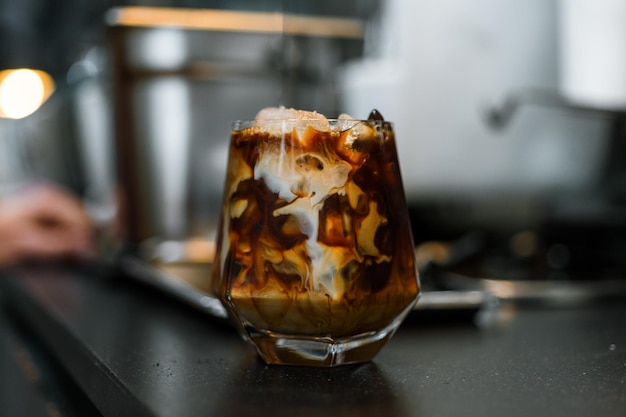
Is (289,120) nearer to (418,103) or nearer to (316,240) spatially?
(316,240)

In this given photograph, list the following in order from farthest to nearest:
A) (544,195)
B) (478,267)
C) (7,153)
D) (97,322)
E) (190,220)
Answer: (7,153), (544,195), (190,220), (478,267), (97,322)

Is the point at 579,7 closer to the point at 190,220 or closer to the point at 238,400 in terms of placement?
the point at 190,220

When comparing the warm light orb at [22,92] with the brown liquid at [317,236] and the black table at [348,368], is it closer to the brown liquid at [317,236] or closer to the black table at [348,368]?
the black table at [348,368]

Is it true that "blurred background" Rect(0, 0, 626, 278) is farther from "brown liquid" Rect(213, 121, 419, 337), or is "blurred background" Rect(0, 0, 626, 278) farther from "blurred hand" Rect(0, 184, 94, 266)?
"brown liquid" Rect(213, 121, 419, 337)

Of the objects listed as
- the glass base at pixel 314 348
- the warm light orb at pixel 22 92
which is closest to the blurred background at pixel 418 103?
the glass base at pixel 314 348

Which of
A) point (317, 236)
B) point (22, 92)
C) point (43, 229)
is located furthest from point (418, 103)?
point (22, 92)

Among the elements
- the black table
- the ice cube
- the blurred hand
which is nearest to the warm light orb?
the blurred hand

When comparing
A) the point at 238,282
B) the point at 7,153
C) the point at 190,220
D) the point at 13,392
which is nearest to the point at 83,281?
the point at 190,220
